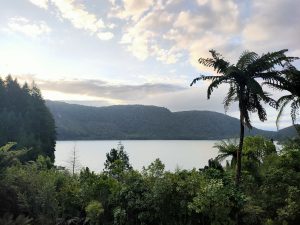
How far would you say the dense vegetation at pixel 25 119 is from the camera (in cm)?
7094

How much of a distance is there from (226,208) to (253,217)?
2132mm

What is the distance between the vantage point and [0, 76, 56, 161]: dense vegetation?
2793 inches

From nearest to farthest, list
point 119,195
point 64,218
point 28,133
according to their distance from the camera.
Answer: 1. point 119,195
2. point 64,218
3. point 28,133

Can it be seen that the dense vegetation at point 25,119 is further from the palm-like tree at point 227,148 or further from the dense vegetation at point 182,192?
the dense vegetation at point 182,192

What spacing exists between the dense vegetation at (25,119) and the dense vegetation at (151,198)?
4916 centimetres

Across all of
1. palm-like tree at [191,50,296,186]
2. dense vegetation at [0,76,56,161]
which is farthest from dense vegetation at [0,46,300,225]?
dense vegetation at [0,76,56,161]

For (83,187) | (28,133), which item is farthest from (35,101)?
(83,187)

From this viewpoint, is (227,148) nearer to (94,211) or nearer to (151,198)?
(151,198)

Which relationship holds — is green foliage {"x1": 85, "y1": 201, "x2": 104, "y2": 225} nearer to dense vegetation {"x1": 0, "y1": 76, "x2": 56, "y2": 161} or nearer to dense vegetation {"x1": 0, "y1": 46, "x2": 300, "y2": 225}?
dense vegetation {"x1": 0, "y1": 46, "x2": 300, "y2": 225}

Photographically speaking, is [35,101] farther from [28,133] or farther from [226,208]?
[226,208]

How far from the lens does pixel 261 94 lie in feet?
51.4

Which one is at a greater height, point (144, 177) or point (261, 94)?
point (261, 94)

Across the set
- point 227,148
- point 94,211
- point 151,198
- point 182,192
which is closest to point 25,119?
point 227,148

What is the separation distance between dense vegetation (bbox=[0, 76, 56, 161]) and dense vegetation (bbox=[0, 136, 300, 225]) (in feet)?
161
